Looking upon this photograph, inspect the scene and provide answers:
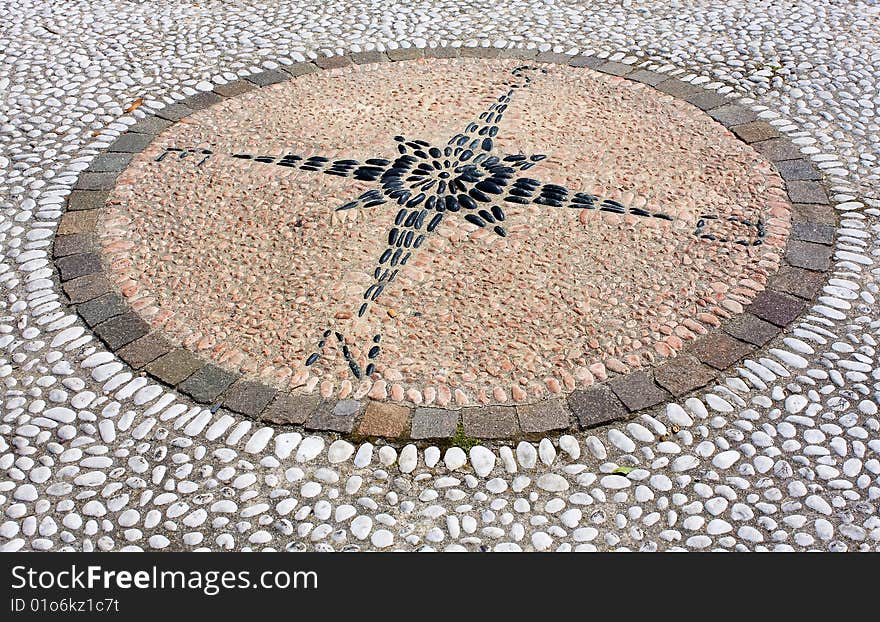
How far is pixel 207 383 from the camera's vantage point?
4.23 metres

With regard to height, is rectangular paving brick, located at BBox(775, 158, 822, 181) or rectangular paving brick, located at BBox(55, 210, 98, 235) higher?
rectangular paving brick, located at BBox(775, 158, 822, 181)

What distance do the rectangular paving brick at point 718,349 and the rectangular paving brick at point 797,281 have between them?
1.87ft

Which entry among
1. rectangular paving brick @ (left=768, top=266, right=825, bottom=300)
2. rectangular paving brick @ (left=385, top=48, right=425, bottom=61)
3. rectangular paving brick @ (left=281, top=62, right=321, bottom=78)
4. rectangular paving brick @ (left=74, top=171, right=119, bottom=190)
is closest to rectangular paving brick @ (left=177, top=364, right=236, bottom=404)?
rectangular paving brick @ (left=74, top=171, right=119, bottom=190)

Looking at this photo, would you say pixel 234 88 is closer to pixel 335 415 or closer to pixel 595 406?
pixel 335 415

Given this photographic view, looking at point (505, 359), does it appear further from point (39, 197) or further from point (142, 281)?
point (39, 197)

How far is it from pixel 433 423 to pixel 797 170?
335 cm

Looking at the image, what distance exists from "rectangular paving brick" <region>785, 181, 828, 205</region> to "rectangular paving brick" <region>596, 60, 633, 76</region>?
1.96 meters

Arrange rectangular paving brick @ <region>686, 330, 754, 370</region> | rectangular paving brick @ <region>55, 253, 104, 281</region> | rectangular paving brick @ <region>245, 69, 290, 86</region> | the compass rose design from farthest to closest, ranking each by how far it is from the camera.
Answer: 1. rectangular paving brick @ <region>245, 69, 290, 86</region>
2. the compass rose design
3. rectangular paving brick @ <region>55, 253, 104, 281</region>
4. rectangular paving brick @ <region>686, 330, 754, 370</region>

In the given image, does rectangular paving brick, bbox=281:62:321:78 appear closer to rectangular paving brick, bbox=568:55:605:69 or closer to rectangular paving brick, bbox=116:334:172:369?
rectangular paving brick, bbox=568:55:605:69

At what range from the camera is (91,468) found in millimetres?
3783

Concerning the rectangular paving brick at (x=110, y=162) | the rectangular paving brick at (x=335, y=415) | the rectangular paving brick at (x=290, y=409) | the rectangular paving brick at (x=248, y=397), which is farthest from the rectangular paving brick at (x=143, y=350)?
the rectangular paving brick at (x=110, y=162)

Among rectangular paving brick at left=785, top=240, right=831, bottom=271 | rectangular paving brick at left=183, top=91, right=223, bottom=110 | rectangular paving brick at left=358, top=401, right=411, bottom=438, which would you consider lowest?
rectangular paving brick at left=358, top=401, right=411, bottom=438

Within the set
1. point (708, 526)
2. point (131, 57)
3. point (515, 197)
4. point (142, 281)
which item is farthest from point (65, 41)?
point (708, 526)

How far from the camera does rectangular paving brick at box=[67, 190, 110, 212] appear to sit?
554 cm
